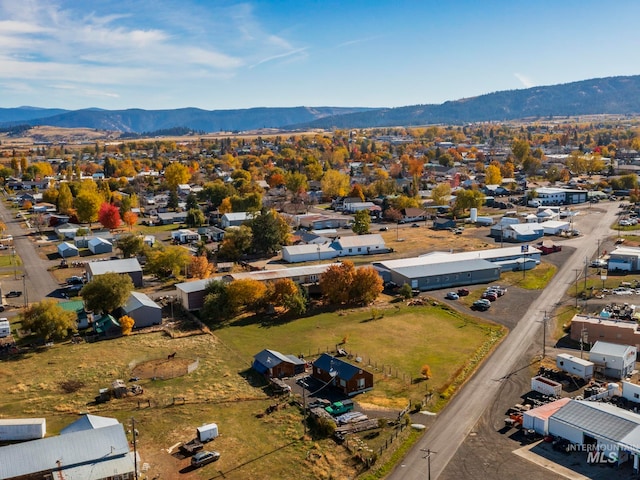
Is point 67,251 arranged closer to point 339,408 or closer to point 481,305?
point 481,305

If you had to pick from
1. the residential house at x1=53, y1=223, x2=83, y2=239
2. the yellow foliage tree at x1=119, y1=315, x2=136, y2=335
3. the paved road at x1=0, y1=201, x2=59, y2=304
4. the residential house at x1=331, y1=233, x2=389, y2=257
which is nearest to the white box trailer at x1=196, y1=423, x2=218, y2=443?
the yellow foliage tree at x1=119, y1=315, x2=136, y2=335

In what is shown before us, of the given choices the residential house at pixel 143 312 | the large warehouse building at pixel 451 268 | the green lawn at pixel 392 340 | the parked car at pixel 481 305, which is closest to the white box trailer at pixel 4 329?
the residential house at pixel 143 312

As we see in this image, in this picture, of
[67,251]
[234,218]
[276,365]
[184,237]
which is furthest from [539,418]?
[234,218]

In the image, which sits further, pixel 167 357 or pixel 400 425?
pixel 167 357

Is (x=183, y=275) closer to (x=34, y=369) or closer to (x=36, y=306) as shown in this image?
(x=36, y=306)

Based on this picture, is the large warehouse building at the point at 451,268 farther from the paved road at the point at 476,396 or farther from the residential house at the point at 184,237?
the residential house at the point at 184,237

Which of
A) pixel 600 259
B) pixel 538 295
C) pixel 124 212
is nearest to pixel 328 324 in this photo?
pixel 538 295
